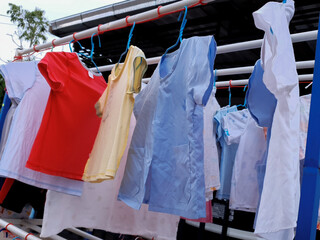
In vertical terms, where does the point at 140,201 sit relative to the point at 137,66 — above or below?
below

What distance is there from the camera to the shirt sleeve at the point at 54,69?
179 centimetres

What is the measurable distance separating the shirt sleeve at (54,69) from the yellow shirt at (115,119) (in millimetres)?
269

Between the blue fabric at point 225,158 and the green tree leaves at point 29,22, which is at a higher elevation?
the green tree leaves at point 29,22

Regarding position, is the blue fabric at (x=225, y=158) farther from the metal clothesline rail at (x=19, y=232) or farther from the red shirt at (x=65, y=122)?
the metal clothesline rail at (x=19, y=232)

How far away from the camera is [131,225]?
77.7 inches

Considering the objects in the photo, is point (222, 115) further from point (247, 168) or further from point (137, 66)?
point (137, 66)

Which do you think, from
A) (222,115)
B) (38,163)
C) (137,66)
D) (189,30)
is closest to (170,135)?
(137,66)

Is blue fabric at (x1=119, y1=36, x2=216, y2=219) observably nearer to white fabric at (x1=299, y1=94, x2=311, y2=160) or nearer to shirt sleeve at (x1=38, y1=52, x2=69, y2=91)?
shirt sleeve at (x1=38, y1=52, x2=69, y2=91)

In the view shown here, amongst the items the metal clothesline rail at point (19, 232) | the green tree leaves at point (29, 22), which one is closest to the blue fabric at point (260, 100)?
the metal clothesline rail at point (19, 232)

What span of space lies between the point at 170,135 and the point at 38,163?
2.39 ft

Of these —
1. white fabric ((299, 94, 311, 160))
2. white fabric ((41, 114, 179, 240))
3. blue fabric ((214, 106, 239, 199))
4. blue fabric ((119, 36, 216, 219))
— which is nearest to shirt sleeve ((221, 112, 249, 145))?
blue fabric ((214, 106, 239, 199))

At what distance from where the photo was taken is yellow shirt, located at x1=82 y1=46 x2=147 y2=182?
1550 mm

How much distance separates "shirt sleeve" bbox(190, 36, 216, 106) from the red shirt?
0.73 meters

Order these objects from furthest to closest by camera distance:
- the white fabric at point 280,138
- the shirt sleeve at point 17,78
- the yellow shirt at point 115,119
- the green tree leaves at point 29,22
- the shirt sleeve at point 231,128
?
the green tree leaves at point 29,22 → the shirt sleeve at point 231,128 → the shirt sleeve at point 17,78 → the yellow shirt at point 115,119 → the white fabric at point 280,138
